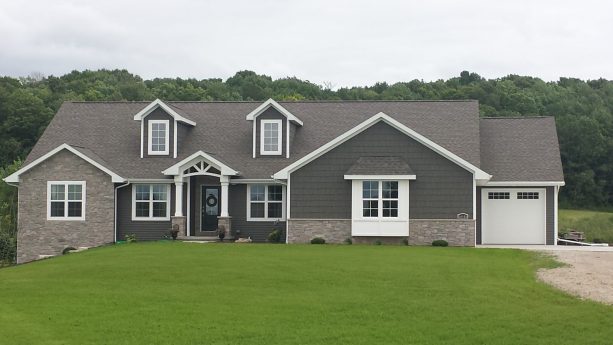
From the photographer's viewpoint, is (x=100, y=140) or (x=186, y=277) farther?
(x=100, y=140)

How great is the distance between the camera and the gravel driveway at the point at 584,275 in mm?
16469

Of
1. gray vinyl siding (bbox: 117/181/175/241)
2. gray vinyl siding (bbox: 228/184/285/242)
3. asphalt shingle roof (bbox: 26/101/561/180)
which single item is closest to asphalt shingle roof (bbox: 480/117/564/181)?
asphalt shingle roof (bbox: 26/101/561/180)

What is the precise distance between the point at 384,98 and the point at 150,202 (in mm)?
38342

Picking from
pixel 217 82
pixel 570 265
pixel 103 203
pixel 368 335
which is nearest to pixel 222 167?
pixel 103 203

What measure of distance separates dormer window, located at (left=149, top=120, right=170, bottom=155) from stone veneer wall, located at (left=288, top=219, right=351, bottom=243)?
24.5ft

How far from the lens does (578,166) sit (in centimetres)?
6831

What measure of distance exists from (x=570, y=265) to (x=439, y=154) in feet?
29.1

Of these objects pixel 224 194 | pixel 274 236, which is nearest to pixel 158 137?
pixel 224 194

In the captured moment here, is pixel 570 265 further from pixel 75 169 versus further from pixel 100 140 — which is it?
pixel 100 140

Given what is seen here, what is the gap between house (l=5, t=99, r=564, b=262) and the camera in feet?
94.3

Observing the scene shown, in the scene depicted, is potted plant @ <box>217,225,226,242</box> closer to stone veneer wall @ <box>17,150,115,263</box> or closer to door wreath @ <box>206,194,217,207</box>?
door wreath @ <box>206,194,217,207</box>

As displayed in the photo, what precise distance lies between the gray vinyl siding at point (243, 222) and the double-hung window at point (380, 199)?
158 inches

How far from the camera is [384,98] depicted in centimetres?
6712

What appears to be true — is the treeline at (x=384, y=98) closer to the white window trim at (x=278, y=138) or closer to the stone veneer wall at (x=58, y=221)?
the white window trim at (x=278, y=138)
